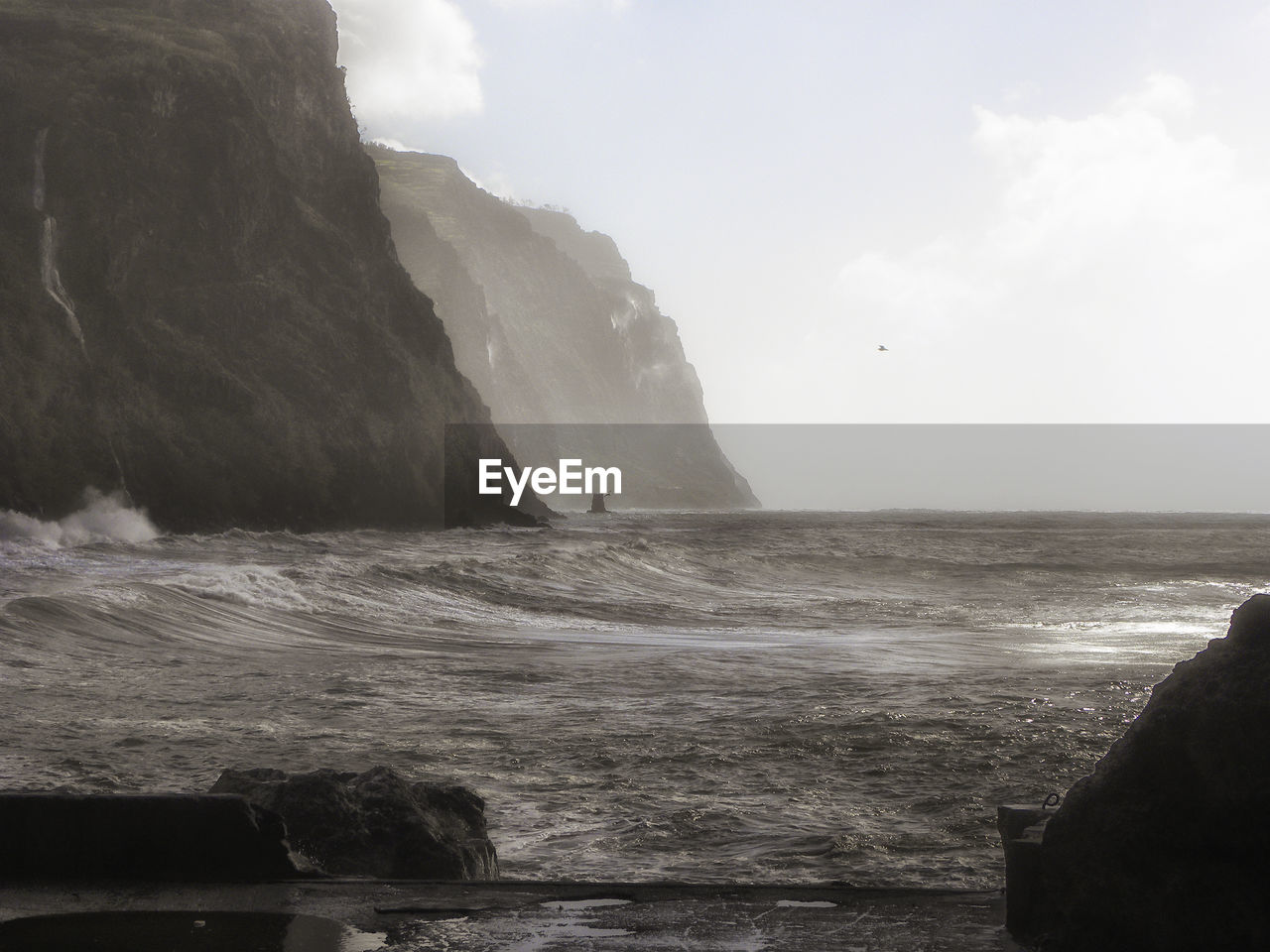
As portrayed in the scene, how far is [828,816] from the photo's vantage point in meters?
5.68

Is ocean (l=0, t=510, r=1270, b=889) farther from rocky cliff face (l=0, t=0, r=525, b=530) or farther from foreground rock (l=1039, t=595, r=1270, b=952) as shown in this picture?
rocky cliff face (l=0, t=0, r=525, b=530)

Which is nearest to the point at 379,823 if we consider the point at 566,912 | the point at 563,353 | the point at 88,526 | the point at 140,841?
the point at 140,841

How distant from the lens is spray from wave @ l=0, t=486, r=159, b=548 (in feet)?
80.4

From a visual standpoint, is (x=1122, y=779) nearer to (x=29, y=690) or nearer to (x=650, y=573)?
(x=29, y=690)

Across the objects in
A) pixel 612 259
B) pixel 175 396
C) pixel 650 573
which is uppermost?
pixel 612 259

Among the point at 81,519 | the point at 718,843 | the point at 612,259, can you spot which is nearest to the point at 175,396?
the point at 81,519

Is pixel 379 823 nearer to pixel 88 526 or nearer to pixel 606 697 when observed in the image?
pixel 606 697

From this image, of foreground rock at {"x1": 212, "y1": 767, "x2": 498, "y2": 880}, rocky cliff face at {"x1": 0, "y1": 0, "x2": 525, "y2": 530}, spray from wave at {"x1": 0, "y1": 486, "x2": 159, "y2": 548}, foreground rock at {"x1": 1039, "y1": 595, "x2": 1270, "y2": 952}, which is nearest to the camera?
foreground rock at {"x1": 1039, "y1": 595, "x2": 1270, "y2": 952}

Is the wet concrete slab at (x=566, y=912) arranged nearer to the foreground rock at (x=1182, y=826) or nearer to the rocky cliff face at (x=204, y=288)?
the foreground rock at (x=1182, y=826)

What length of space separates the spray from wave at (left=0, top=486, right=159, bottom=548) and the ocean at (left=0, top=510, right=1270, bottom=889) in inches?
97.6

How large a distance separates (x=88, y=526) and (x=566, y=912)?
2555 cm

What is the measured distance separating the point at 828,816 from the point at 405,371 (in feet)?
122

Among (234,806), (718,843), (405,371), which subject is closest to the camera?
(234,806)

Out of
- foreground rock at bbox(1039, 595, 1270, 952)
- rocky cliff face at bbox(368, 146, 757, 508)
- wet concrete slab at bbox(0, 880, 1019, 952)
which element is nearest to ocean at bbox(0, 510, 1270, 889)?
wet concrete slab at bbox(0, 880, 1019, 952)
